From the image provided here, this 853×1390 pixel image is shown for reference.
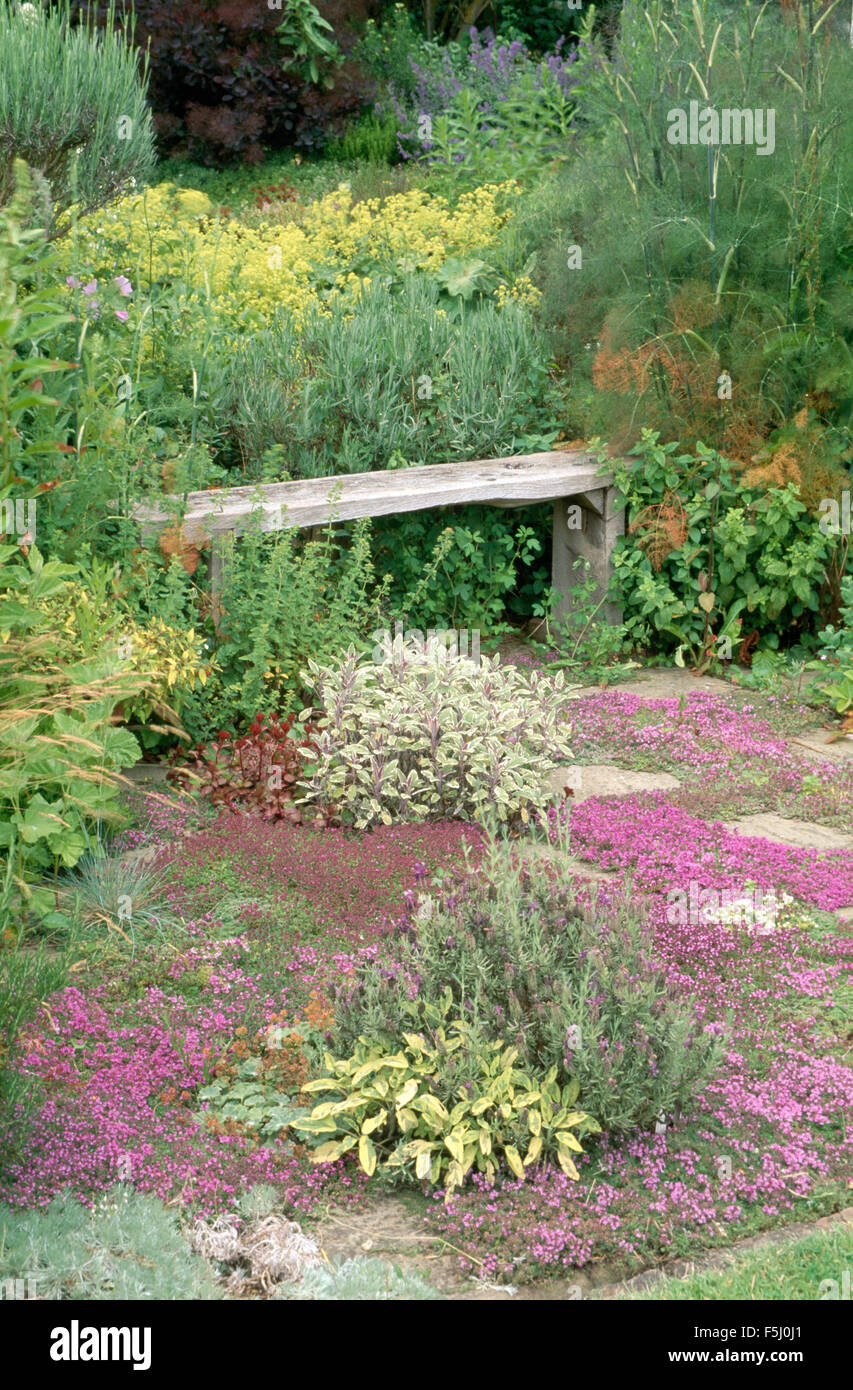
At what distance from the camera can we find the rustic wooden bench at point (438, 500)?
6434mm

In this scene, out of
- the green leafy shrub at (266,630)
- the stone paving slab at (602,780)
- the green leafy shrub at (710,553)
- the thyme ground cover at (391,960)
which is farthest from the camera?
the green leafy shrub at (710,553)

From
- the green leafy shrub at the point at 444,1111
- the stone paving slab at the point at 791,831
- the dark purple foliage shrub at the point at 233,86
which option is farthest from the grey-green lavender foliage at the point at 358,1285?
the dark purple foliage shrub at the point at 233,86

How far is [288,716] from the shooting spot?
6250 mm

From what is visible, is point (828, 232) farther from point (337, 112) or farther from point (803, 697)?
point (337, 112)

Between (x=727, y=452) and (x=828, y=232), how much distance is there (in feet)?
4.04

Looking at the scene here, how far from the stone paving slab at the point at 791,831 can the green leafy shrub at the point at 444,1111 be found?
2.27m

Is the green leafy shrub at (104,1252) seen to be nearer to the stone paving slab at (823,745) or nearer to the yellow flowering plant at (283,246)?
the stone paving slab at (823,745)

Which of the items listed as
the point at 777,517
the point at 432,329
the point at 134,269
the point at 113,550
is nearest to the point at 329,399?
the point at 432,329

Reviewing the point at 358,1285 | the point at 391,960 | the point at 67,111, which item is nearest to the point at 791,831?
the point at 391,960

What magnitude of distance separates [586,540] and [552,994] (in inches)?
187

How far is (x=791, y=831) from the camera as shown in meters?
5.64

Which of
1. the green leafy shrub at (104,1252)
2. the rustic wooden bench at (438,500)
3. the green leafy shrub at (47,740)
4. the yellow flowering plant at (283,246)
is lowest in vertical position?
the green leafy shrub at (104,1252)

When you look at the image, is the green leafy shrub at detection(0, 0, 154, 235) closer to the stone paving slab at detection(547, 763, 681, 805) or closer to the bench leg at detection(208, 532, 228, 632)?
the bench leg at detection(208, 532, 228, 632)

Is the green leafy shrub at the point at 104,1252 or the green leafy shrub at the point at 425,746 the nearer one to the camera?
the green leafy shrub at the point at 104,1252
